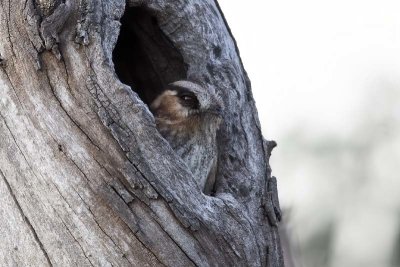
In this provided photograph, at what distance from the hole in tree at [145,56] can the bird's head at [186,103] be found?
0.11 metres

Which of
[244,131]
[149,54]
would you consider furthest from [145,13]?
[244,131]

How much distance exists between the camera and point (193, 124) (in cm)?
435

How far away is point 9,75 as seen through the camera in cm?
360

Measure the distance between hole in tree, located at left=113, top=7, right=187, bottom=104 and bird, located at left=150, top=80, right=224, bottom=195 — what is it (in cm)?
12

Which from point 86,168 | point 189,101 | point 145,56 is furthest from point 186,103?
point 86,168

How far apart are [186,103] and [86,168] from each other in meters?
1.02

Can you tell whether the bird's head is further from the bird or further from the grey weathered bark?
the grey weathered bark

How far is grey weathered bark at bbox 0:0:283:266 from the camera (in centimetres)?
344

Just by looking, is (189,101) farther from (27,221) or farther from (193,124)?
(27,221)

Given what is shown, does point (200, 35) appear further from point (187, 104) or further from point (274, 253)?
point (274, 253)

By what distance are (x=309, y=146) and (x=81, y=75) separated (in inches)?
77.1

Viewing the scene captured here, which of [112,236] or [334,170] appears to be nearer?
[112,236]

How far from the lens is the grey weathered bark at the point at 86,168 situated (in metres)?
3.44

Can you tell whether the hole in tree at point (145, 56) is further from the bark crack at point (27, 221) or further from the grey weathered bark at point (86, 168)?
the bark crack at point (27, 221)
